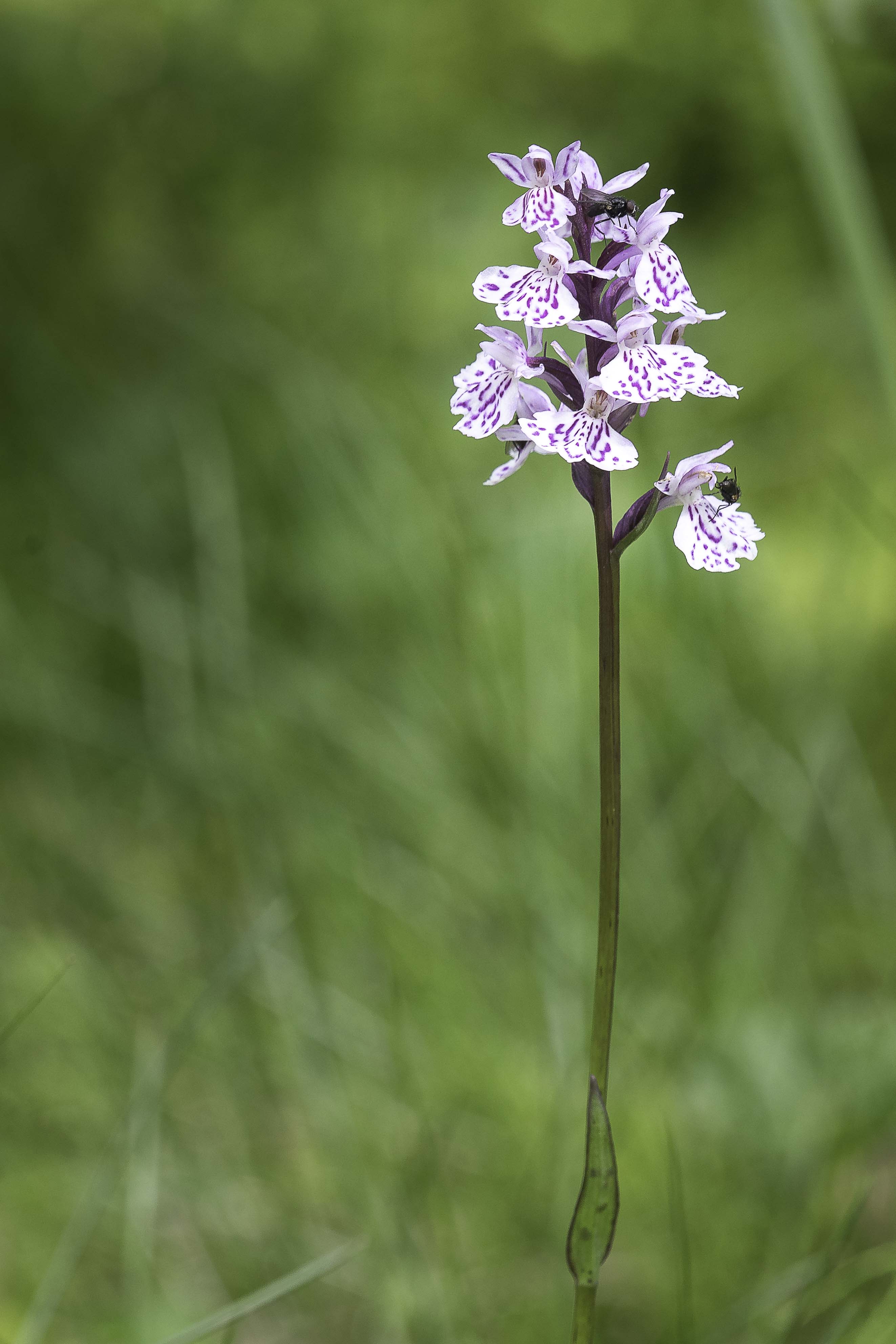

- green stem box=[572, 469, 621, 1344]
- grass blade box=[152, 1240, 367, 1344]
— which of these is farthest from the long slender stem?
grass blade box=[152, 1240, 367, 1344]

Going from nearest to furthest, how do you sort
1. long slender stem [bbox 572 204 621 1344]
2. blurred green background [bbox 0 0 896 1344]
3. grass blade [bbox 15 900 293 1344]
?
long slender stem [bbox 572 204 621 1344], grass blade [bbox 15 900 293 1344], blurred green background [bbox 0 0 896 1344]

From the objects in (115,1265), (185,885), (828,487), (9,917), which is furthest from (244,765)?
(828,487)

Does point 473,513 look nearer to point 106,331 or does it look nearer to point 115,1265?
point 106,331

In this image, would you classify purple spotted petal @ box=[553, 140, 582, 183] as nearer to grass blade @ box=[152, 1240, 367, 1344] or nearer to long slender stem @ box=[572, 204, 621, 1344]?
long slender stem @ box=[572, 204, 621, 1344]

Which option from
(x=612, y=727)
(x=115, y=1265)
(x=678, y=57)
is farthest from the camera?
(x=678, y=57)

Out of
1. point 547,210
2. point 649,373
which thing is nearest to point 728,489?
point 649,373

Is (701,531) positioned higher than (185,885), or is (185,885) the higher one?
(701,531)
